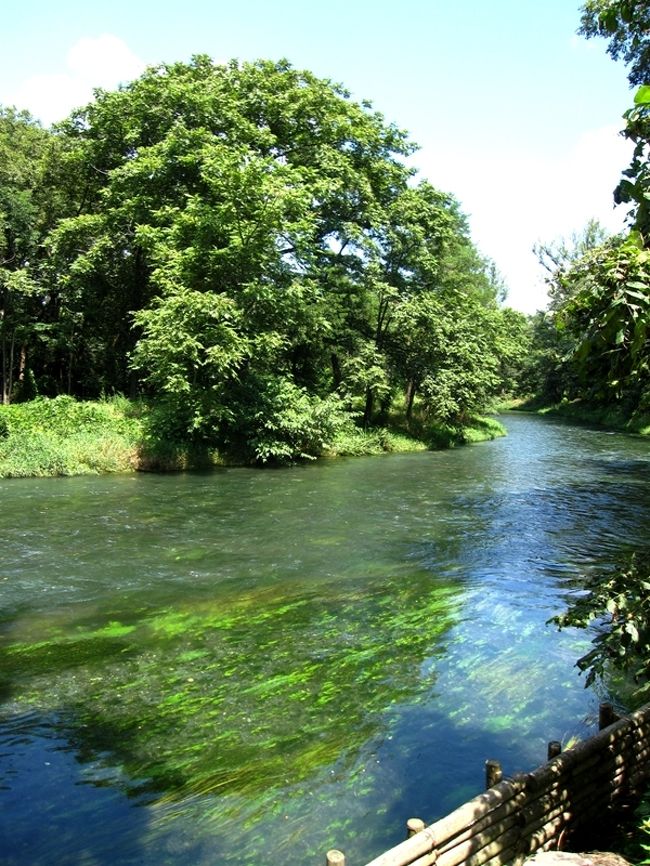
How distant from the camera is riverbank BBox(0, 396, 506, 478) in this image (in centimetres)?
2230

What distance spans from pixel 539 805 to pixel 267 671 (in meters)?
4.25

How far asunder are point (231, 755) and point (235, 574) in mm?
6086

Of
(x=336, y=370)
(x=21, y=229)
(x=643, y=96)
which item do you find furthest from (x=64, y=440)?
A: (x=643, y=96)

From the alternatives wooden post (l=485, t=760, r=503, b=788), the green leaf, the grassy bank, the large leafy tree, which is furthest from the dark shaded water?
the grassy bank

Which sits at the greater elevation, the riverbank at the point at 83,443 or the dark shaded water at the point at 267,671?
the riverbank at the point at 83,443

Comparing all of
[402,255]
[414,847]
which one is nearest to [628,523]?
[414,847]

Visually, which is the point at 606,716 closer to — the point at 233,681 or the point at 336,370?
the point at 233,681

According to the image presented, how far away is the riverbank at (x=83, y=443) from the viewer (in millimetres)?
22297

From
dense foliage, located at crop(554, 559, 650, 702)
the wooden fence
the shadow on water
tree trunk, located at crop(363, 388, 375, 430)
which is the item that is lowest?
the shadow on water

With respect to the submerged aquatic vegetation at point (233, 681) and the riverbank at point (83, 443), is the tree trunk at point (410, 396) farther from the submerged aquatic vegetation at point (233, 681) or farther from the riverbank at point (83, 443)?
the submerged aquatic vegetation at point (233, 681)

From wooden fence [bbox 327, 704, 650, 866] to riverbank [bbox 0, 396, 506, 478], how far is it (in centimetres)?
2034

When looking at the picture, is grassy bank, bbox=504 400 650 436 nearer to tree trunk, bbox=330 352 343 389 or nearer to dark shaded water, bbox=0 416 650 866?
tree trunk, bbox=330 352 343 389

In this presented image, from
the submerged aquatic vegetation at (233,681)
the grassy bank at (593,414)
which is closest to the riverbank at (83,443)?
the submerged aquatic vegetation at (233,681)

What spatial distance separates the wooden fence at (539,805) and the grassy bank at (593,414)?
1166 inches
